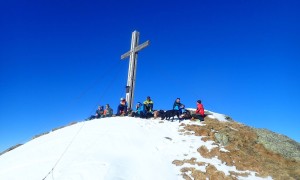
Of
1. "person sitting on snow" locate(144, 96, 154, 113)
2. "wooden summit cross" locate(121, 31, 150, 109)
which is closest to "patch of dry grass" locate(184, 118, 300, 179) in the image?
"person sitting on snow" locate(144, 96, 154, 113)

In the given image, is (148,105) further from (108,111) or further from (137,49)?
(137,49)

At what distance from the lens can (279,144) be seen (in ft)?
56.6

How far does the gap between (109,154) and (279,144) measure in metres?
9.60

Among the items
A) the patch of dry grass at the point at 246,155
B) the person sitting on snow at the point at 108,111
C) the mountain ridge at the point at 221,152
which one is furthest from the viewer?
the person sitting on snow at the point at 108,111

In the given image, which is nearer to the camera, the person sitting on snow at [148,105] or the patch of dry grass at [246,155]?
the patch of dry grass at [246,155]

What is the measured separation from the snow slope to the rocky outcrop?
3.32 m

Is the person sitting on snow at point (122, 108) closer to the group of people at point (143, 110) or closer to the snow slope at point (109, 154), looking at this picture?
the group of people at point (143, 110)

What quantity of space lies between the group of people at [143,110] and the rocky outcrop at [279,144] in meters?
3.89

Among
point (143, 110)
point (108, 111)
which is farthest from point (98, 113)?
point (143, 110)

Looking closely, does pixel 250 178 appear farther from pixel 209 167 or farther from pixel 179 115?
Result: pixel 179 115

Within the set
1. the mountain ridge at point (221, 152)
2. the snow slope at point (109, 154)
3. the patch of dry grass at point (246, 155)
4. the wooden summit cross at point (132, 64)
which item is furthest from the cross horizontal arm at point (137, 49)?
the patch of dry grass at point (246, 155)

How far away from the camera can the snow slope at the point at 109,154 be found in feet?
40.9

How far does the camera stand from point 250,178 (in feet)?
43.4

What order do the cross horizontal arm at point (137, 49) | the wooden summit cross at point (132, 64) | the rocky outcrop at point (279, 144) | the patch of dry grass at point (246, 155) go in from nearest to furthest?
1. the patch of dry grass at point (246, 155)
2. the rocky outcrop at point (279, 144)
3. the cross horizontal arm at point (137, 49)
4. the wooden summit cross at point (132, 64)
